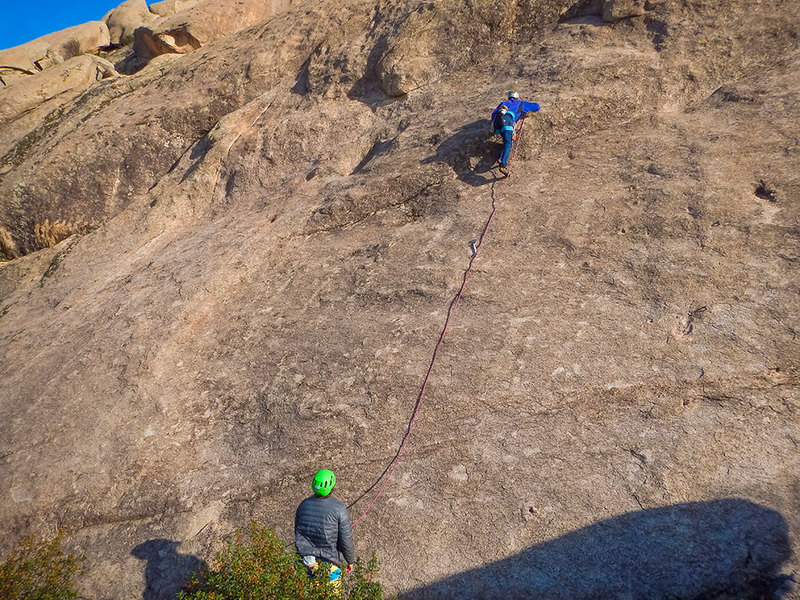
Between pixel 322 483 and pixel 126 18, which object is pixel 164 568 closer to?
pixel 322 483

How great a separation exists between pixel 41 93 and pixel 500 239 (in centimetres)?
1805

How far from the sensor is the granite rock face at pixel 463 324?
6230mm

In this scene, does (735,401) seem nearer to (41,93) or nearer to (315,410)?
(315,410)

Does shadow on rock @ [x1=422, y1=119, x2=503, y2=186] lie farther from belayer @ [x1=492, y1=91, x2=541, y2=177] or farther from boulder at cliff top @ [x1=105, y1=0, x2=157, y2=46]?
boulder at cliff top @ [x1=105, y1=0, x2=157, y2=46]

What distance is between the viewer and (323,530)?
18.7 feet

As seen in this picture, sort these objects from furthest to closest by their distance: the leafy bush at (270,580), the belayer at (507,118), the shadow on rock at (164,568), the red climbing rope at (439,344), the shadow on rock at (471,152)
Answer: the shadow on rock at (471,152) → the belayer at (507,118) → the red climbing rope at (439,344) → the shadow on rock at (164,568) → the leafy bush at (270,580)

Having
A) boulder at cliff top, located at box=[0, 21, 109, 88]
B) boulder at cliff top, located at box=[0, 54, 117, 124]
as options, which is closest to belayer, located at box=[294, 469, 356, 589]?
boulder at cliff top, located at box=[0, 54, 117, 124]

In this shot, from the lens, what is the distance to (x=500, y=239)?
30.2ft

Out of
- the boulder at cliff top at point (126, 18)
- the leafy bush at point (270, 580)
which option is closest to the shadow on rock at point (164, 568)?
the leafy bush at point (270, 580)

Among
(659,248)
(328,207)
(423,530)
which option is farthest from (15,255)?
(659,248)

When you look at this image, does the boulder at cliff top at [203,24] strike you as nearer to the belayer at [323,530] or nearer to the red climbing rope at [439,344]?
the red climbing rope at [439,344]

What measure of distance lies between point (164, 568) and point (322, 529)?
2.64 metres

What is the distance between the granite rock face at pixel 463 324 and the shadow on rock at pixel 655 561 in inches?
1.0

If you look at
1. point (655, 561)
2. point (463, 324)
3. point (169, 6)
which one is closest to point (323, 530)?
point (655, 561)
